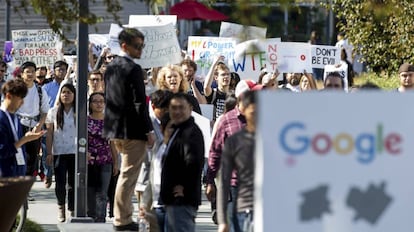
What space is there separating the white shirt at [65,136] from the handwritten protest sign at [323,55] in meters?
7.43

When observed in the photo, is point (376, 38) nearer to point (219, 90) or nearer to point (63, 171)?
point (219, 90)

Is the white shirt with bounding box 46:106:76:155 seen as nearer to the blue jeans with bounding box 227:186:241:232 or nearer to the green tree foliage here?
the blue jeans with bounding box 227:186:241:232

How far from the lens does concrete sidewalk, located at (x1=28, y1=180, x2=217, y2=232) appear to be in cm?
1230

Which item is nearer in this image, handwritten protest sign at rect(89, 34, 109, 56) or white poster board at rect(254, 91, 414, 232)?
white poster board at rect(254, 91, 414, 232)

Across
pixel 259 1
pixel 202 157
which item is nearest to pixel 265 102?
pixel 259 1

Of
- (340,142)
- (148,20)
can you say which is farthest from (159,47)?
(340,142)

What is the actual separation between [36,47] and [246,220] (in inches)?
542

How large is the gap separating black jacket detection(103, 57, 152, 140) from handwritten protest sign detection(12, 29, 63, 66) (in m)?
10.4

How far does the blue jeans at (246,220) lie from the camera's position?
9.59 meters

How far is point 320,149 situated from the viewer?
693 cm

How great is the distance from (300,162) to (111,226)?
5.89m

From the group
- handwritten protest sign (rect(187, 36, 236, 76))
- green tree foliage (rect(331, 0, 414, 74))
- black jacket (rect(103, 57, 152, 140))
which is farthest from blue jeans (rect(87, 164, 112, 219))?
green tree foliage (rect(331, 0, 414, 74))

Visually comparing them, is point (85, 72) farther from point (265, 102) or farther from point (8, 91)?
point (265, 102)

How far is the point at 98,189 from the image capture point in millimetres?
13773
